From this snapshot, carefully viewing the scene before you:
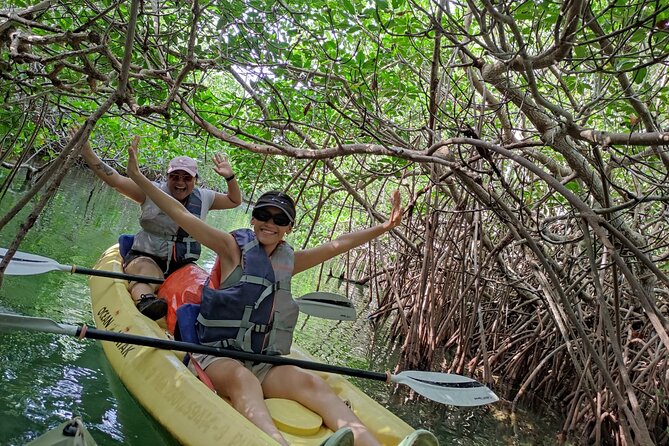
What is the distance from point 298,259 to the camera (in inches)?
122

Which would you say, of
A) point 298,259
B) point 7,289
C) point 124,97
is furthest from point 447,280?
point 124,97

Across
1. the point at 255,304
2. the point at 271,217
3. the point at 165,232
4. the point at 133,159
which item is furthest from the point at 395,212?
the point at 165,232

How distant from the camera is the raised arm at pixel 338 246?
3100 mm

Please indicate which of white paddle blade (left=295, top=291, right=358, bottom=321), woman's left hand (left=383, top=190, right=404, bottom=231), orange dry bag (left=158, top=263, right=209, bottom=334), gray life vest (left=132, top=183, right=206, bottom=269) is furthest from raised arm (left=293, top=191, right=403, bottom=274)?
gray life vest (left=132, top=183, right=206, bottom=269)

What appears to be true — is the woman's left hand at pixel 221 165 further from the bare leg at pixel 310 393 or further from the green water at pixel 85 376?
the green water at pixel 85 376

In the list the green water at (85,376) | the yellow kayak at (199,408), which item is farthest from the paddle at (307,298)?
the yellow kayak at (199,408)

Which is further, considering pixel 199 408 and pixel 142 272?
pixel 142 272

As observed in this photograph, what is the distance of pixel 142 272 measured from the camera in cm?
417

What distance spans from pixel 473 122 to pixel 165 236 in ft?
9.77

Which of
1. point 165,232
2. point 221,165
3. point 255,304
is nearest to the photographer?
point 255,304

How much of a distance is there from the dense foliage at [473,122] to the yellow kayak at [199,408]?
1077 mm

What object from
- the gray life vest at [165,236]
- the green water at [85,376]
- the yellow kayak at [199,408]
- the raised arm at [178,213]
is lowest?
the green water at [85,376]

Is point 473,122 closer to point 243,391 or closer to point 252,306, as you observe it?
point 252,306

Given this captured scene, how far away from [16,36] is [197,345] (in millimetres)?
1647
